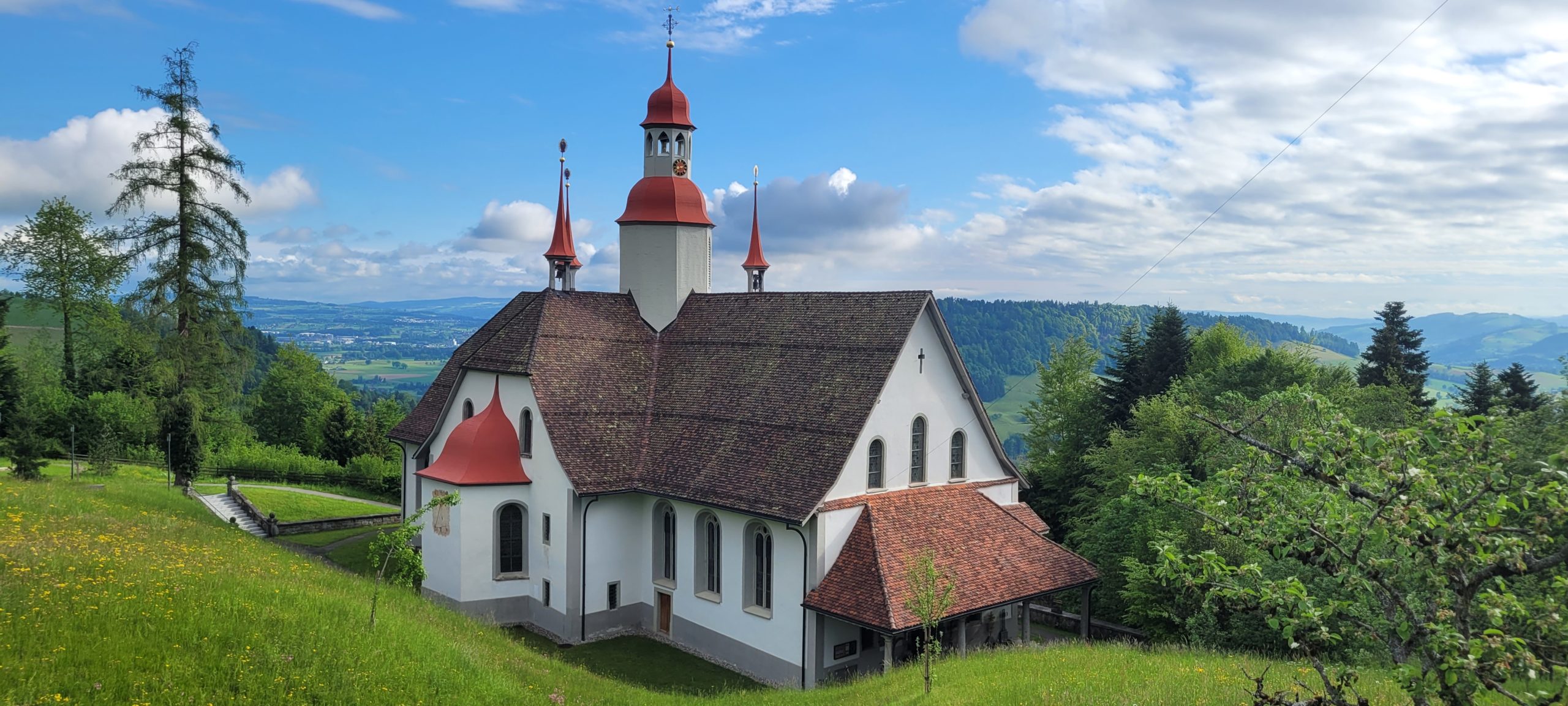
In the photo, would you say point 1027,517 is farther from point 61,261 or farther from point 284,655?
point 61,261

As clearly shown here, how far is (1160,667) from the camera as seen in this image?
1605 cm

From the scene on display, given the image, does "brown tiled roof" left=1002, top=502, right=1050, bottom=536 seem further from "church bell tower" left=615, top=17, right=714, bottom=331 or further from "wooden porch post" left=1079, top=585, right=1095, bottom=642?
"church bell tower" left=615, top=17, right=714, bottom=331

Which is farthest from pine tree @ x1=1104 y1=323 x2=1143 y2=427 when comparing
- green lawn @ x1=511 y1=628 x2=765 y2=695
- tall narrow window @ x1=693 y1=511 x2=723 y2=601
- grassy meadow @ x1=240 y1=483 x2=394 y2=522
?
grassy meadow @ x1=240 y1=483 x2=394 y2=522

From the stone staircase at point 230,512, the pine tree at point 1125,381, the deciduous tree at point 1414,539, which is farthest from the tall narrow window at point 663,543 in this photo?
the pine tree at point 1125,381

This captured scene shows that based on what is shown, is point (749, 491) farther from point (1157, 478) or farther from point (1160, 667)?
point (1157, 478)

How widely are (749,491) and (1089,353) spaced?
41953 mm

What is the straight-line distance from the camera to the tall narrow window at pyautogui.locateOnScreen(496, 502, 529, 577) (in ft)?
95.0

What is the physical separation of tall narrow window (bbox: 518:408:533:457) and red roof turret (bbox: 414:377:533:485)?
177 millimetres

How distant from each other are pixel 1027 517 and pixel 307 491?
139ft

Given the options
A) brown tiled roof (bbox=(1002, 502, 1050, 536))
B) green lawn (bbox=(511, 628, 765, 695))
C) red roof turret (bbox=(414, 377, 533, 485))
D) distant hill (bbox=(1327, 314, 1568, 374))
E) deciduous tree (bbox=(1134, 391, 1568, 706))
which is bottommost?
green lawn (bbox=(511, 628, 765, 695))

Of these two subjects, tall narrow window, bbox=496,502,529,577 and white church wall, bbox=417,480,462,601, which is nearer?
white church wall, bbox=417,480,462,601

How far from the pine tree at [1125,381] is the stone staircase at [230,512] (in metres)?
43.2

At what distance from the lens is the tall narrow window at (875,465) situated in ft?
82.8

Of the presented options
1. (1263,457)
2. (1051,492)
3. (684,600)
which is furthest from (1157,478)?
(1051,492)
